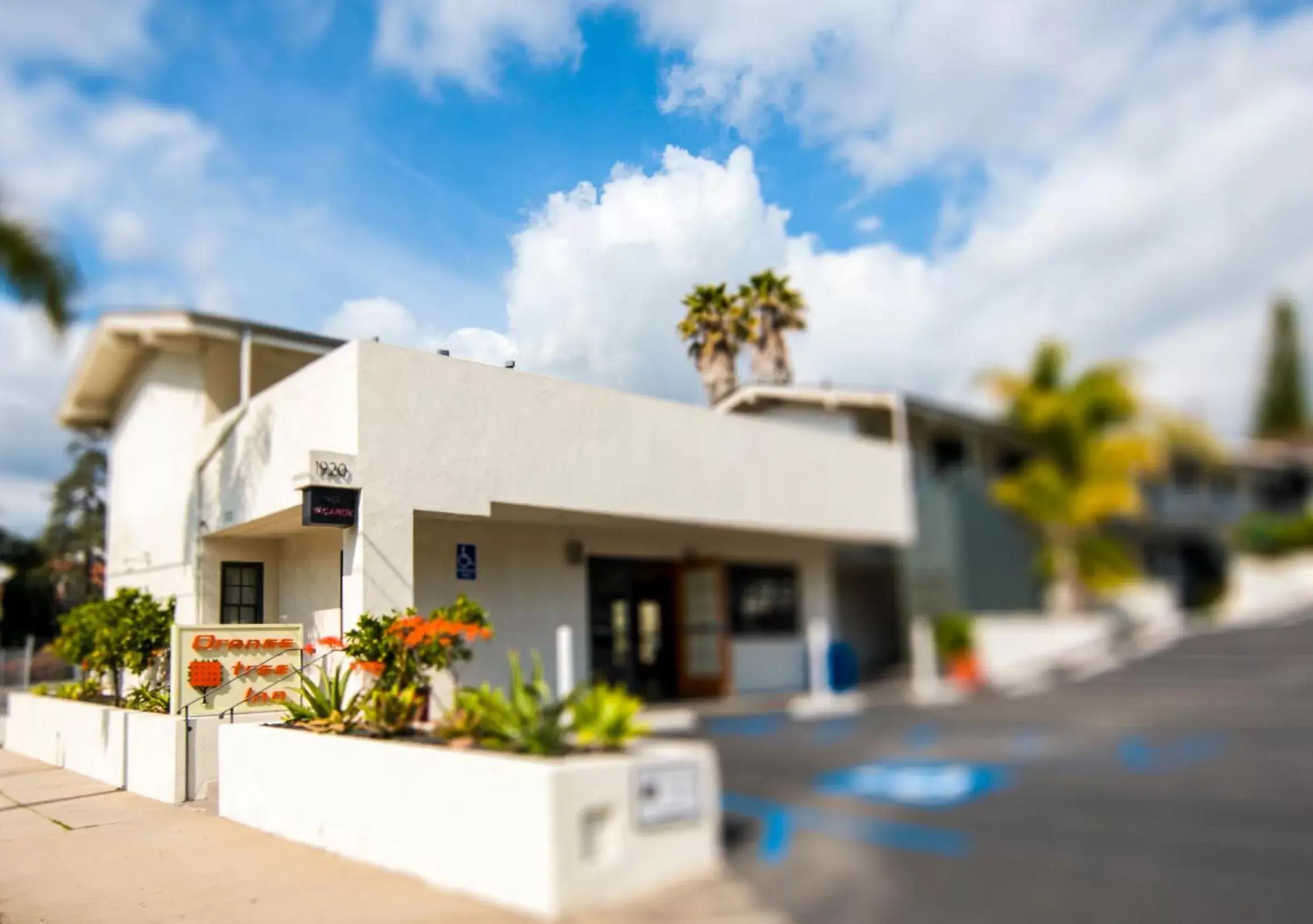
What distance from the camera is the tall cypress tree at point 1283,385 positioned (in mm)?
7109

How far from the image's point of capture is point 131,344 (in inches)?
524

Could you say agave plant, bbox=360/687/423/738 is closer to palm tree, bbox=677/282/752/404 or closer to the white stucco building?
the white stucco building

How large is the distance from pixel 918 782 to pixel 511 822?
2.84 m

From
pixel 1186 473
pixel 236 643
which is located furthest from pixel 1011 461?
pixel 236 643

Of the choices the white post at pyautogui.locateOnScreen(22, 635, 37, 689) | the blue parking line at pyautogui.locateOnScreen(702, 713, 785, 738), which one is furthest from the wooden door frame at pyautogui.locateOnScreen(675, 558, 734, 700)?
the white post at pyautogui.locateOnScreen(22, 635, 37, 689)

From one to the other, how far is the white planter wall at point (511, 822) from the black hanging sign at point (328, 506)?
2.20 meters

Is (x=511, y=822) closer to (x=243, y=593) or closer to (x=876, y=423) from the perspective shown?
(x=243, y=593)

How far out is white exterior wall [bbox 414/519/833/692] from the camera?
1017cm

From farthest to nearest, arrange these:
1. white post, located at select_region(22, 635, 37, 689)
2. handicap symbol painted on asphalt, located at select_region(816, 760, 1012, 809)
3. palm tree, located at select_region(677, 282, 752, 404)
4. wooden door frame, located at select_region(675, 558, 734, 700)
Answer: white post, located at select_region(22, 635, 37, 689) < wooden door frame, located at select_region(675, 558, 734, 700) < palm tree, located at select_region(677, 282, 752, 404) < handicap symbol painted on asphalt, located at select_region(816, 760, 1012, 809)

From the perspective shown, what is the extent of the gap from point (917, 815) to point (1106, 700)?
2788 millimetres

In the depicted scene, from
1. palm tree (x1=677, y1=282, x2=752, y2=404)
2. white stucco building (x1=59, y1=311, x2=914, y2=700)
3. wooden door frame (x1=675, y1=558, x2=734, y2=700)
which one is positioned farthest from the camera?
wooden door frame (x1=675, y1=558, x2=734, y2=700)

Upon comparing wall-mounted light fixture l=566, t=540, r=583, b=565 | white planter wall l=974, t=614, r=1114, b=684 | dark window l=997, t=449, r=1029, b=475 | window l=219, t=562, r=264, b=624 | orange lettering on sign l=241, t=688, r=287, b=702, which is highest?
dark window l=997, t=449, r=1029, b=475

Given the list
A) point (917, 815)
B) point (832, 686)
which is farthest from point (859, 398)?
point (917, 815)

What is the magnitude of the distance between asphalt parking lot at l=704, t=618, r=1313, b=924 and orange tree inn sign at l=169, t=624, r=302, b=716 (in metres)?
4.15
